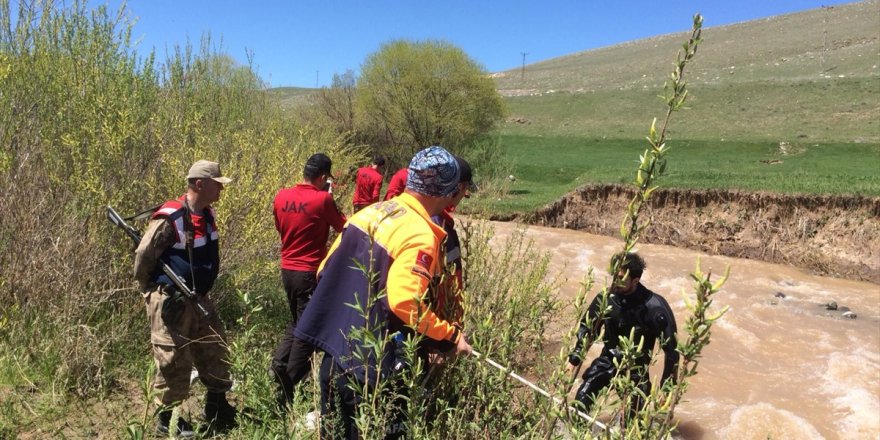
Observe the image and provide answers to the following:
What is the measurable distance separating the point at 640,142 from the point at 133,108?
32.0 meters

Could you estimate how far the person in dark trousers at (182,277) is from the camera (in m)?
3.25

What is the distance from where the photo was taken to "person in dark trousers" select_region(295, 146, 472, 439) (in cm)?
201

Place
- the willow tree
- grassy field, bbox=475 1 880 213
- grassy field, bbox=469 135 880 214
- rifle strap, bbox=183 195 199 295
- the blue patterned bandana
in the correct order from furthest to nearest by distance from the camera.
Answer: the willow tree, grassy field, bbox=475 1 880 213, grassy field, bbox=469 135 880 214, rifle strap, bbox=183 195 199 295, the blue patterned bandana

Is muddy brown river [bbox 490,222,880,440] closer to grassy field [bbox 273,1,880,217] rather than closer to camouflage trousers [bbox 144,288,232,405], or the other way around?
camouflage trousers [bbox 144,288,232,405]

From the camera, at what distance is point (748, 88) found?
46906mm

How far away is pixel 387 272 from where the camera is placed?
6.85ft

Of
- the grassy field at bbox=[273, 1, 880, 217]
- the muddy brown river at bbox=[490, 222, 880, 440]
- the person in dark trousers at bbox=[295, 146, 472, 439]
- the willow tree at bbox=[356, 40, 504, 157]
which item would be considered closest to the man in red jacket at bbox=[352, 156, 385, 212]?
the grassy field at bbox=[273, 1, 880, 217]

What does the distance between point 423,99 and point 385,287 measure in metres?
21.0

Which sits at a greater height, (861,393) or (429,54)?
(429,54)

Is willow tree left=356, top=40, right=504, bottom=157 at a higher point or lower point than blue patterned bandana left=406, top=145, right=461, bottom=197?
higher

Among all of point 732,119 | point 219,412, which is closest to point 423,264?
point 219,412

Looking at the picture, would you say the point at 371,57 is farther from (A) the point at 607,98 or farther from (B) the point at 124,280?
(A) the point at 607,98

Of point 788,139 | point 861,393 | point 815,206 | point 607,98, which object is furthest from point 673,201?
point 607,98

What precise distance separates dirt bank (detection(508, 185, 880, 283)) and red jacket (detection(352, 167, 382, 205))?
21.8ft
